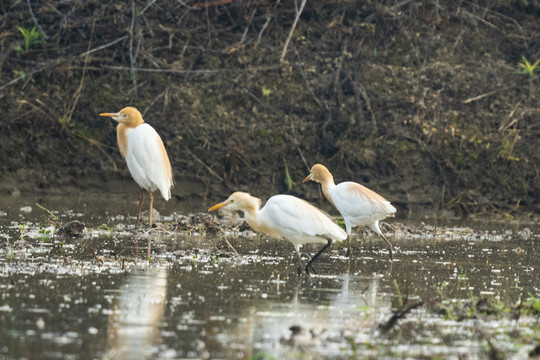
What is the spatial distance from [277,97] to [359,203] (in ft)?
21.0

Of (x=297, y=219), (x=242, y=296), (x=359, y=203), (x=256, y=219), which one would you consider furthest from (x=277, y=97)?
(x=242, y=296)

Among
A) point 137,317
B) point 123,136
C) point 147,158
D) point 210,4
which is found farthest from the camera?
point 210,4

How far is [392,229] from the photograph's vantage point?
12875mm

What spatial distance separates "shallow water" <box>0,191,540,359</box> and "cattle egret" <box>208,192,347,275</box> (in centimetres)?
39

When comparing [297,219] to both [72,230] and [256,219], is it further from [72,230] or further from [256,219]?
[72,230]

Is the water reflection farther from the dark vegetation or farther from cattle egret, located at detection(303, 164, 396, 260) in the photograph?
the dark vegetation

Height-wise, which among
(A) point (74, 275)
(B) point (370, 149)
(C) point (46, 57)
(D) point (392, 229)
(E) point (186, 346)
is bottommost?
(E) point (186, 346)

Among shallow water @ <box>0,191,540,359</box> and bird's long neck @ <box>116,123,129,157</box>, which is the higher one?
bird's long neck @ <box>116,123,129,157</box>

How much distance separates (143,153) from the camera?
13234 mm

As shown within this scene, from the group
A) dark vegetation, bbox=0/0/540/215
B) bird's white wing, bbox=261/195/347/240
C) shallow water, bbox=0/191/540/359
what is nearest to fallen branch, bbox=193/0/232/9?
dark vegetation, bbox=0/0/540/215

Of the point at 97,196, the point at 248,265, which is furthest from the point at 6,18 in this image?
the point at 248,265

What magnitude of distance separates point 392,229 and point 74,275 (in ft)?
19.9

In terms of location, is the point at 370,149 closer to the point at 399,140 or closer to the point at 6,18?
the point at 399,140

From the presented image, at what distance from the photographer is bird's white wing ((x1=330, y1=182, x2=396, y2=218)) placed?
35.7ft
